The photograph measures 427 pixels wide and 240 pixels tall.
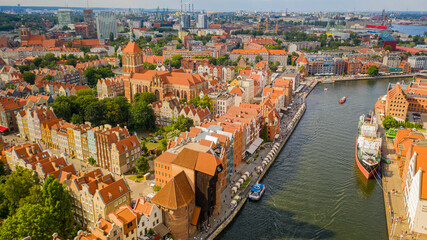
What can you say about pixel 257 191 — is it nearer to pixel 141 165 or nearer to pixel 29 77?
pixel 141 165

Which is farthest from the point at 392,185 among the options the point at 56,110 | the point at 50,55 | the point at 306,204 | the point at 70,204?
the point at 50,55

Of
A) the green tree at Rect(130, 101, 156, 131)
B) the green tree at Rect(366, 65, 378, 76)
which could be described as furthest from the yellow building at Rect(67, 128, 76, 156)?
the green tree at Rect(366, 65, 378, 76)

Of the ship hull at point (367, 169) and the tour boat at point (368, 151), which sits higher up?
the tour boat at point (368, 151)

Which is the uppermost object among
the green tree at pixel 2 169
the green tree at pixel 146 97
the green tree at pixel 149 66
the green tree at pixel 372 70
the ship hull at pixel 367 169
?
the green tree at pixel 149 66

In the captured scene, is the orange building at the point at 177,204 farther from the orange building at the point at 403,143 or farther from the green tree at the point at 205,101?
the green tree at the point at 205,101

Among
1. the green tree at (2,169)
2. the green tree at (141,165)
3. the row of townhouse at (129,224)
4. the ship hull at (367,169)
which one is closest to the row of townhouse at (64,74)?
A: the green tree at (2,169)

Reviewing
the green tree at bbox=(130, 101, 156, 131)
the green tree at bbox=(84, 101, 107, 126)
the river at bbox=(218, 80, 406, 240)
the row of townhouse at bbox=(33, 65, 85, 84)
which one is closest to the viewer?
the river at bbox=(218, 80, 406, 240)

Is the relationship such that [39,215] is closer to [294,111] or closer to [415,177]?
[415,177]

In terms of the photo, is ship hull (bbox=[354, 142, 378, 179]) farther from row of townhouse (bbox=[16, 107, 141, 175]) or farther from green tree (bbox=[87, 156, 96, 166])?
green tree (bbox=[87, 156, 96, 166])
